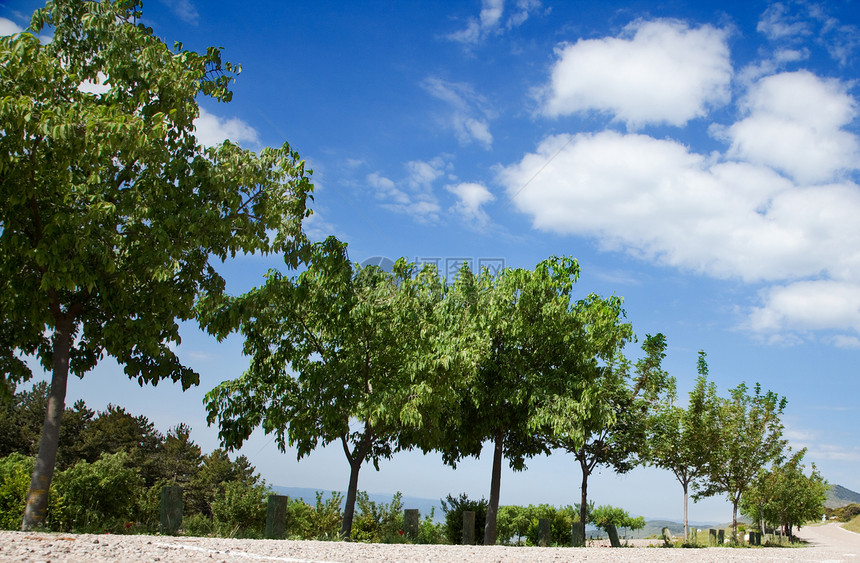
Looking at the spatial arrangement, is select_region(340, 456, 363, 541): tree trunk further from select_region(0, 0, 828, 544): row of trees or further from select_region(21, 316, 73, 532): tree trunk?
select_region(21, 316, 73, 532): tree trunk

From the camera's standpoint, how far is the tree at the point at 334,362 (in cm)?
1588

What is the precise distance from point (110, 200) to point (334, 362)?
7.34 m

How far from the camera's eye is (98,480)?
1359 centimetres

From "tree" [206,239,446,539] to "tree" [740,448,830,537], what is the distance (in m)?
26.6

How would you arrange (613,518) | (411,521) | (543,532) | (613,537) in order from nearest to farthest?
(411,521) < (543,532) < (613,537) < (613,518)

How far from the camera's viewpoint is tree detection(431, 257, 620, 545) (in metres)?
19.2

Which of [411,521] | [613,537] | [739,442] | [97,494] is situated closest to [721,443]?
[739,442]

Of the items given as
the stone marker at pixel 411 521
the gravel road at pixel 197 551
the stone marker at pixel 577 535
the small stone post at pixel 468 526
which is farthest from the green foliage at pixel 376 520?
the gravel road at pixel 197 551

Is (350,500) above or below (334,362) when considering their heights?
below

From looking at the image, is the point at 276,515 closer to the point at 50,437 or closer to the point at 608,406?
the point at 50,437

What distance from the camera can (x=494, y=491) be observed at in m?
19.6

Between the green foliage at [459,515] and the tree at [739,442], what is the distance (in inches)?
554

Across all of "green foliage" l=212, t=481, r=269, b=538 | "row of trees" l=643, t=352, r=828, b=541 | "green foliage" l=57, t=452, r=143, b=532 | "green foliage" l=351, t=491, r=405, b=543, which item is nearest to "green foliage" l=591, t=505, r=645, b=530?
"row of trees" l=643, t=352, r=828, b=541


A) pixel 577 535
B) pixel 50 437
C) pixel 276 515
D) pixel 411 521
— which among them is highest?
pixel 50 437
